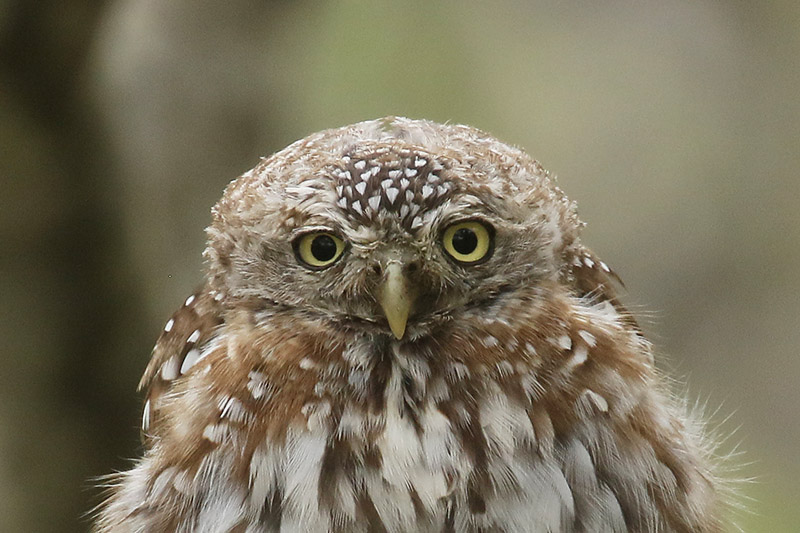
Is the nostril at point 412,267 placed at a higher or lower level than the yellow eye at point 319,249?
lower

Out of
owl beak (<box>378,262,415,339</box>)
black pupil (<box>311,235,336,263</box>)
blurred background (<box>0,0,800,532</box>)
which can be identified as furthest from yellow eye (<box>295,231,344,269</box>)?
blurred background (<box>0,0,800,532</box>)

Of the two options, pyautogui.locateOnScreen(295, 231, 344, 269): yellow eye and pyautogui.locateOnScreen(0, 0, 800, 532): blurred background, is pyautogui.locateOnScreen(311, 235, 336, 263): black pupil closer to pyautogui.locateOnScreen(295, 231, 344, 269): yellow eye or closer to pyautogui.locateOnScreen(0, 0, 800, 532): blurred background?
pyautogui.locateOnScreen(295, 231, 344, 269): yellow eye

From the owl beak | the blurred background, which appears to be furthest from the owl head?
→ the blurred background

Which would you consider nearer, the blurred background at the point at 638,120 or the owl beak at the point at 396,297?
the owl beak at the point at 396,297

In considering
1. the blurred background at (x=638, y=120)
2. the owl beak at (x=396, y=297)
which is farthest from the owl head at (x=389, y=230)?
the blurred background at (x=638, y=120)

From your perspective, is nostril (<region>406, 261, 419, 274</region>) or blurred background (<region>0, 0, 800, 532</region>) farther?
blurred background (<region>0, 0, 800, 532</region>)

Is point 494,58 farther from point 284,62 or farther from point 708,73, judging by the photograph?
point 284,62

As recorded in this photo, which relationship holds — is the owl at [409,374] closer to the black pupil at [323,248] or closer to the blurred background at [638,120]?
the black pupil at [323,248]

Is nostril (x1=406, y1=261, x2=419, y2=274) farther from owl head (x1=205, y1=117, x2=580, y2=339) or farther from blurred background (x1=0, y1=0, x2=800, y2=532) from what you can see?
blurred background (x1=0, y1=0, x2=800, y2=532)

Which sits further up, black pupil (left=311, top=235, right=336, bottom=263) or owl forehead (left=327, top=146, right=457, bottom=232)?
owl forehead (left=327, top=146, right=457, bottom=232)

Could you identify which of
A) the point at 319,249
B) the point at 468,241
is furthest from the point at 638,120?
the point at 319,249
